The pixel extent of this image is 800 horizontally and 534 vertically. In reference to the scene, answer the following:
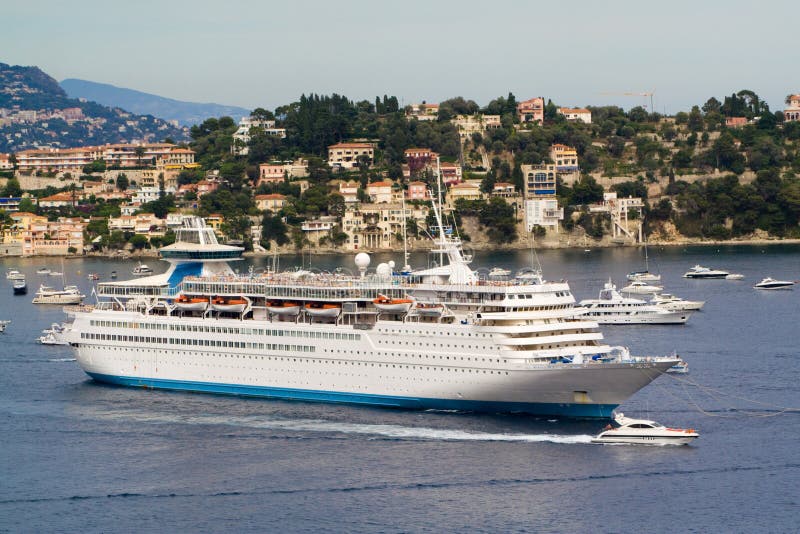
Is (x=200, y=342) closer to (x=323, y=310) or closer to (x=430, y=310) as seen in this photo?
(x=323, y=310)

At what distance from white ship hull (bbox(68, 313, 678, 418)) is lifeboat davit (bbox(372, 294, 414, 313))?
3.36 ft

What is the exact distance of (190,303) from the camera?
46.5m

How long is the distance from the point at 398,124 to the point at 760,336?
312 feet

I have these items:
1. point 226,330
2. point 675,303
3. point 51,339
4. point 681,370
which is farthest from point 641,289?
point 226,330

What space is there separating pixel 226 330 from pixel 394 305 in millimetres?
6912

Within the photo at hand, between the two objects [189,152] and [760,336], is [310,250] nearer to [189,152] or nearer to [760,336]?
[189,152]

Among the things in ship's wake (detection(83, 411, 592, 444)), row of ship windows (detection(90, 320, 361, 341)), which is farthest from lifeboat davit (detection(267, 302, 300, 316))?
ship's wake (detection(83, 411, 592, 444))

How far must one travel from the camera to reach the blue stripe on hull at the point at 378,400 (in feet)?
127

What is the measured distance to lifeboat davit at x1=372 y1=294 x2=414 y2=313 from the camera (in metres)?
41.7

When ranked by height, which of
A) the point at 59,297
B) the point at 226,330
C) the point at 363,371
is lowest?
the point at 59,297

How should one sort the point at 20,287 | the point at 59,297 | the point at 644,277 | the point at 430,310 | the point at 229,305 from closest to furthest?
the point at 430,310
the point at 229,305
the point at 59,297
the point at 644,277
the point at 20,287

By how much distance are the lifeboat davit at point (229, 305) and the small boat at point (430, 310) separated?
779 cm

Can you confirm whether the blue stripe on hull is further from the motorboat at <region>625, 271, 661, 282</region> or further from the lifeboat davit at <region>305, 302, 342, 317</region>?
the motorboat at <region>625, 271, 661, 282</region>

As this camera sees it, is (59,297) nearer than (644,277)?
Yes
